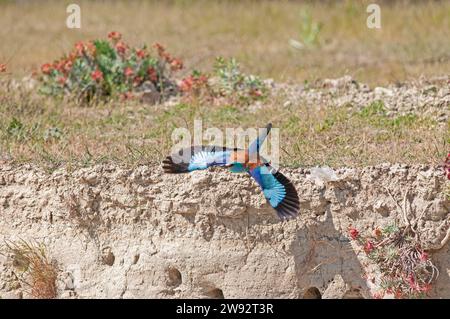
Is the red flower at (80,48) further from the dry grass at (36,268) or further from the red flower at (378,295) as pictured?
the red flower at (378,295)

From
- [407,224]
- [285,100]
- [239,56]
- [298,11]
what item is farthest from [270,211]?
[298,11]

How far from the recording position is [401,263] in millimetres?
7562

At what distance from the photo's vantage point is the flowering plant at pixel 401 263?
755 cm

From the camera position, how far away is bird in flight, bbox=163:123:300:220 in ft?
24.0

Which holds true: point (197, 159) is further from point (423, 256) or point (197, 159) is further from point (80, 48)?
point (80, 48)

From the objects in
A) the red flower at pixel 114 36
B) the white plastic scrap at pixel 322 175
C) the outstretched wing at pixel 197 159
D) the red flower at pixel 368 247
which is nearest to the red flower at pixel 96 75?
→ the red flower at pixel 114 36

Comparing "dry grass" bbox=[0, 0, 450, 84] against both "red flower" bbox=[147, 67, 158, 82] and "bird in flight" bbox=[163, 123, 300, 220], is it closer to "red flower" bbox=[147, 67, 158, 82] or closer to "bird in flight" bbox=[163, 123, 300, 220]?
"red flower" bbox=[147, 67, 158, 82]

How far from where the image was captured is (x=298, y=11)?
13.9m

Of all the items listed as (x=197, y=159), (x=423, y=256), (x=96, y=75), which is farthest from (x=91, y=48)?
(x=423, y=256)

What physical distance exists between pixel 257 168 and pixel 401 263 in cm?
114

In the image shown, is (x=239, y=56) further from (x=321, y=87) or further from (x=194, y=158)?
(x=194, y=158)

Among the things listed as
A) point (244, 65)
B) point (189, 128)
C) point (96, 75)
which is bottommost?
point (189, 128)

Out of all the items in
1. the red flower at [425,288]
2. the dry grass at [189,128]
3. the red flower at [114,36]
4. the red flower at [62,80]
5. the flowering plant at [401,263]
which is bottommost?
the red flower at [425,288]

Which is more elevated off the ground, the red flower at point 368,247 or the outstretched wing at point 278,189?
the outstretched wing at point 278,189
